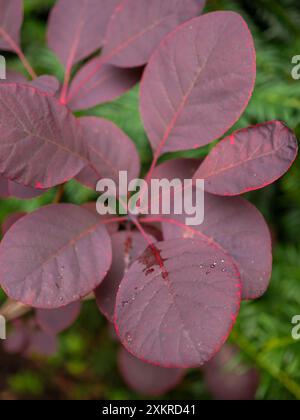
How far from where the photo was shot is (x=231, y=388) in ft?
2.37

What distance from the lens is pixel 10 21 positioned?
480mm

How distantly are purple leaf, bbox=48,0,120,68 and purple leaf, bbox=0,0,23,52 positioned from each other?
0.12ft

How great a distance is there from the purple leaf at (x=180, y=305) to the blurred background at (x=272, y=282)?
400mm

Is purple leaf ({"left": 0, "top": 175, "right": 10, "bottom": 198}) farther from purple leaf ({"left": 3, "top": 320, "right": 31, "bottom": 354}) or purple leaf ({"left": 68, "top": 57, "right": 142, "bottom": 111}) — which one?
purple leaf ({"left": 3, "top": 320, "right": 31, "bottom": 354})

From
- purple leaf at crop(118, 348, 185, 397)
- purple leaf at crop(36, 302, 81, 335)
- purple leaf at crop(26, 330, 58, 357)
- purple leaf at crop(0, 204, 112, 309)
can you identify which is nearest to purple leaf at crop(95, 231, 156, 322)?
purple leaf at crop(0, 204, 112, 309)

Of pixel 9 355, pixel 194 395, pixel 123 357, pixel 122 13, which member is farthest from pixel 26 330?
pixel 122 13

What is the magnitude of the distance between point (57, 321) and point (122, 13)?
0.31 metres

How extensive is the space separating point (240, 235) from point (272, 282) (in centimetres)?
50

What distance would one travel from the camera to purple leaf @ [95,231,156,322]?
396 mm

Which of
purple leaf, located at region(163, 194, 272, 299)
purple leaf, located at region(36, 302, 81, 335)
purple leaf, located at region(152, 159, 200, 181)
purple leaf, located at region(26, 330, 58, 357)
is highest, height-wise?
purple leaf, located at region(152, 159, 200, 181)

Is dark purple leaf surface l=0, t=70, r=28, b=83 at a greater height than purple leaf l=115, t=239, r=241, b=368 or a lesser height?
greater

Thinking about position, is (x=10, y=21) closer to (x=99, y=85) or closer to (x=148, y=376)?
(x=99, y=85)

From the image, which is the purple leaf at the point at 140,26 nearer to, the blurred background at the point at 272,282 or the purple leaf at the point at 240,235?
the purple leaf at the point at 240,235
